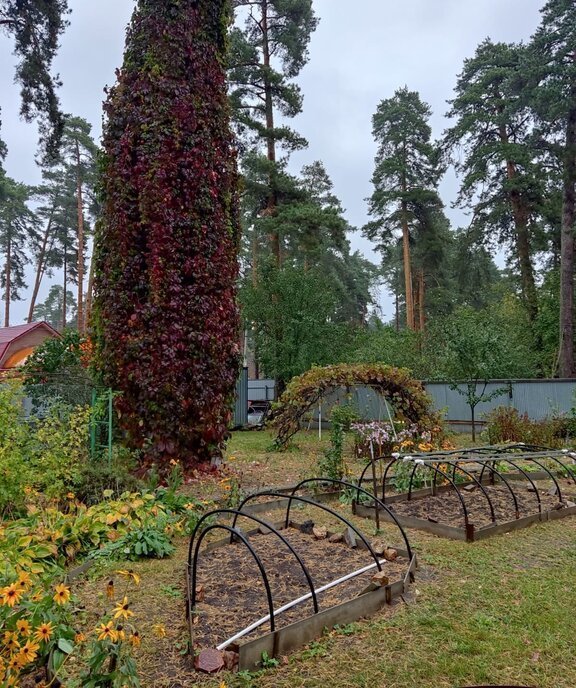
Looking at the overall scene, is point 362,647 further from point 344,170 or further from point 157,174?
point 344,170

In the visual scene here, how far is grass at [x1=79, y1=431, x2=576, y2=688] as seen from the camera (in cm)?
213

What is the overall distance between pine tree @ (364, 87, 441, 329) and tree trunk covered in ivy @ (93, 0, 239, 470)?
15.3 m

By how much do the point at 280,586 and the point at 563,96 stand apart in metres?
15.2

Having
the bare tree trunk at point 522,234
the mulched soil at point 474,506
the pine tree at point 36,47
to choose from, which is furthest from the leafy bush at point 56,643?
the bare tree trunk at point 522,234

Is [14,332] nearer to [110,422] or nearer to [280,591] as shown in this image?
[110,422]

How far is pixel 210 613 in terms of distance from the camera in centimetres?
265

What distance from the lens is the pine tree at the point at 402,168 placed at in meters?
20.6

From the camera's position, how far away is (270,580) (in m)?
3.12

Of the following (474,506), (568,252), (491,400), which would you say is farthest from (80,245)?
(474,506)

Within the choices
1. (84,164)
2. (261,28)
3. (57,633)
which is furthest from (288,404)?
(84,164)

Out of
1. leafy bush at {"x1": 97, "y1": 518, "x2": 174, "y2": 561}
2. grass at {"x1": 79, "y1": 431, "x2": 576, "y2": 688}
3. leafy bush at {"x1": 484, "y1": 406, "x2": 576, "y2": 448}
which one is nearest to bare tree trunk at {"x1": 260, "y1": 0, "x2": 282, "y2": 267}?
leafy bush at {"x1": 484, "y1": 406, "x2": 576, "y2": 448}

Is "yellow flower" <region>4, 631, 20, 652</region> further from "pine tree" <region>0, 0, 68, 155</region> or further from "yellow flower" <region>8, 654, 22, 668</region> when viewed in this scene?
"pine tree" <region>0, 0, 68, 155</region>

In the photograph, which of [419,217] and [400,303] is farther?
[400,303]

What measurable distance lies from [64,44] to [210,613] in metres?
12.1
